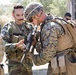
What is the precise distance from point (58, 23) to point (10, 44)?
114 cm

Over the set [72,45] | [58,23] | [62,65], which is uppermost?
[58,23]

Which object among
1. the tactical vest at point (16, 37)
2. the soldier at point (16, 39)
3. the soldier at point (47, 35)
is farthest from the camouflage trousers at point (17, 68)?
the soldier at point (47, 35)

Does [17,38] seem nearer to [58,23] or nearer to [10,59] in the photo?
[10,59]

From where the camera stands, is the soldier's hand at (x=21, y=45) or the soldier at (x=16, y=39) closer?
the soldier's hand at (x=21, y=45)

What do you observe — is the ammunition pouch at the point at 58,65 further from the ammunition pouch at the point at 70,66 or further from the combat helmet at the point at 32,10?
the combat helmet at the point at 32,10

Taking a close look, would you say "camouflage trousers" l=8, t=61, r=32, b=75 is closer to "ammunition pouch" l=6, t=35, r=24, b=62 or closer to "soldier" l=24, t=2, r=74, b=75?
"ammunition pouch" l=6, t=35, r=24, b=62

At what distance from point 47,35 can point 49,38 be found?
0.15 ft

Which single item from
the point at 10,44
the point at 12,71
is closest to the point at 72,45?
the point at 10,44

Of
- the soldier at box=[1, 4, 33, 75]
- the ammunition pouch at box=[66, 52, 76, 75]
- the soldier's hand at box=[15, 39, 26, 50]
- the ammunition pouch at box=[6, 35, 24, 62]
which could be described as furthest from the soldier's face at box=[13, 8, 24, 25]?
the ammunition pouch at box=[66, 52, 76, 75]

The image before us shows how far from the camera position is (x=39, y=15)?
11.6 ft

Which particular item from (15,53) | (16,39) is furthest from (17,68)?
(16,39)

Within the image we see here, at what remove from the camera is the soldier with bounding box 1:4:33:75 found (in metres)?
4.57

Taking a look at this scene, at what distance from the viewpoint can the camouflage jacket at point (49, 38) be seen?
3473 mm

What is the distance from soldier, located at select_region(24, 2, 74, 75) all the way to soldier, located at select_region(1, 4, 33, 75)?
927 mm
